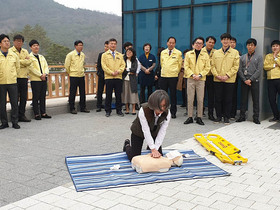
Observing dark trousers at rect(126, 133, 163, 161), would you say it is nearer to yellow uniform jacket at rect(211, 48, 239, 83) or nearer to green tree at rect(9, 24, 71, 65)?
yellow uniform jacket at rect(211, 48, 239, 83)

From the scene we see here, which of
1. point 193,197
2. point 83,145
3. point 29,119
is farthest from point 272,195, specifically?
point 29,119

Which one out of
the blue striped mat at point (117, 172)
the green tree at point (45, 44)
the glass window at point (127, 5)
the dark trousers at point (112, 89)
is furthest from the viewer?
the green tree at point (45, 44)

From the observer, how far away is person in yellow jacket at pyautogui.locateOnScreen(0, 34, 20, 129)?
6.98 meters

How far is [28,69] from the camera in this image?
786 centimetres

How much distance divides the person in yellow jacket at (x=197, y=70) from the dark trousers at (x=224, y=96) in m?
0.39

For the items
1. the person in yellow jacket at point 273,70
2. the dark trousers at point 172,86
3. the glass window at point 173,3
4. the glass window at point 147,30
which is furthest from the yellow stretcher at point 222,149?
the glass window at point 147,30

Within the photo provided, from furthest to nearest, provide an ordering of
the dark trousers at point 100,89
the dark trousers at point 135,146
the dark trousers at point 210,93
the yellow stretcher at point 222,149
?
the dark trousers at point 100,89 < the dark trousers at point 210,93 < the yellow stretcher at point 222,149 < the dark trousers at point 135,146

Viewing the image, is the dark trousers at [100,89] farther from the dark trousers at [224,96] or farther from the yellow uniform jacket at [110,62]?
the dark trousers at [224,96]

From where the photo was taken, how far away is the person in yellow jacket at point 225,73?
7691 mm

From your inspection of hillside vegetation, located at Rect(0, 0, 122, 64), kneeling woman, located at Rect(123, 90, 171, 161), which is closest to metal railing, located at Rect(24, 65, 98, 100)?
kneeling woman, located at Rect(123, 90, 171, 161)

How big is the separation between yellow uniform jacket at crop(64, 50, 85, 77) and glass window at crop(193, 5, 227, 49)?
3.54 metres

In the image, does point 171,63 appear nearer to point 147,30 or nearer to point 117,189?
point 147,30

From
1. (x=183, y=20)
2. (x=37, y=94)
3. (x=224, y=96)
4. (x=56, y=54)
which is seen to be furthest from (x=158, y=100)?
(x=56, y=54)

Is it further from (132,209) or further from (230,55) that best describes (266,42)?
(132,209)
